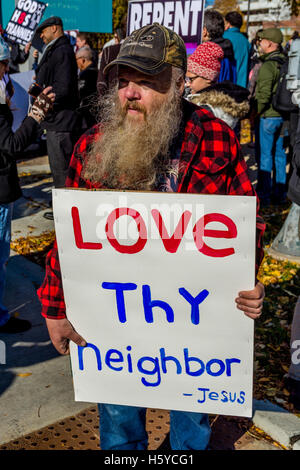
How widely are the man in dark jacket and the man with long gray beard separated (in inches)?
165

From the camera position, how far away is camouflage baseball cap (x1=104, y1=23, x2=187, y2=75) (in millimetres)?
2031

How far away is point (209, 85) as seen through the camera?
480 cm

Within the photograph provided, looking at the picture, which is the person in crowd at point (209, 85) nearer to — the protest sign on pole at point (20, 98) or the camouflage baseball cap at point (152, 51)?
the protest sign on pole at point (20, 98)

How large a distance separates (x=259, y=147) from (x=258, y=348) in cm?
430

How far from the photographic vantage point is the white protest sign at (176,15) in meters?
5.82

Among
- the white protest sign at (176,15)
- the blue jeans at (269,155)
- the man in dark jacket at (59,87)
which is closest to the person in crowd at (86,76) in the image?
the man in dark jacket at (59,87)

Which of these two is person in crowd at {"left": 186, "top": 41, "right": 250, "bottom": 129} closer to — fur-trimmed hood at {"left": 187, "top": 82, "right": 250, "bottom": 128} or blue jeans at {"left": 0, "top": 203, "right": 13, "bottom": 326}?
fur-trimmed hood at {"left": 187, "top": 82, "right": 250, "bottom": 128}

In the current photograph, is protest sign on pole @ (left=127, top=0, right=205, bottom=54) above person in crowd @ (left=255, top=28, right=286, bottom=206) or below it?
above

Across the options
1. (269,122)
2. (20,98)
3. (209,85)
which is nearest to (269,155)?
(269,122)

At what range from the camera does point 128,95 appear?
2.07 m

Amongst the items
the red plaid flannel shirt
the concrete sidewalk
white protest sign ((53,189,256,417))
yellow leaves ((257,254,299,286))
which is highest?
the red plaid flannel shirt

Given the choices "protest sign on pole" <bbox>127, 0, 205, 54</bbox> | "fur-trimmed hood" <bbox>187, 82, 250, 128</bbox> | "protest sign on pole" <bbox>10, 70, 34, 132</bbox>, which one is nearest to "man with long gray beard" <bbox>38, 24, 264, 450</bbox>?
"fur-trimmed hood" <bbox>187, 82, 250, 128</bbox>

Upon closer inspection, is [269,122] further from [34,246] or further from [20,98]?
[34,246]
